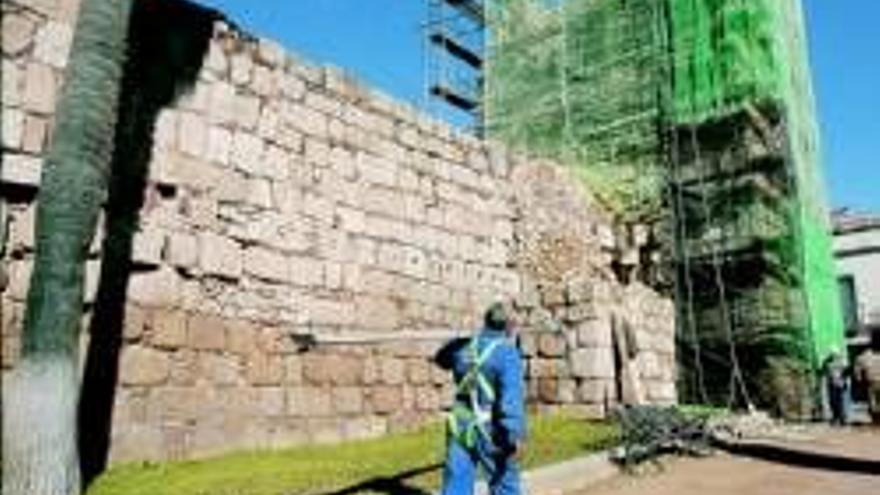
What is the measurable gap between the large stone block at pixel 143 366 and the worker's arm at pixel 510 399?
319 centimetres

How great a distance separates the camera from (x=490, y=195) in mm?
14938

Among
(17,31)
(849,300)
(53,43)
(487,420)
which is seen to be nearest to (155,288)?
(53,43)

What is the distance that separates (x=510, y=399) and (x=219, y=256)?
3806mm

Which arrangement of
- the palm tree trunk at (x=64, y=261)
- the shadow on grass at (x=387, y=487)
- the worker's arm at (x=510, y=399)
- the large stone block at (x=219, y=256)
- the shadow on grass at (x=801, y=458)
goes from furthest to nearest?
the shadow on grass at (x=801, y=458) → the large stone block at (x=219, y=256) → the shadow on grass at (x=387, y=487) → the worker's arm at (x=510, y=399) → the palm tree trunk at (x=64, y=261)

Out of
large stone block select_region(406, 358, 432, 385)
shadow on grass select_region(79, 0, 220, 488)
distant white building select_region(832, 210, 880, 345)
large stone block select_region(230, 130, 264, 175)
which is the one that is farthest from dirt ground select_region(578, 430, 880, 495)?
distant white building select_region(832, 210, 880, 345)

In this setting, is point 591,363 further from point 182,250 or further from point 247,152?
point 182,250

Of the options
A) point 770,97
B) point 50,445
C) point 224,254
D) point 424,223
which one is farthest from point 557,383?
point 770,97

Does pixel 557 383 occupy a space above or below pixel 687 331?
below

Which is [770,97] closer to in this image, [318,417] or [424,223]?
[424,223]

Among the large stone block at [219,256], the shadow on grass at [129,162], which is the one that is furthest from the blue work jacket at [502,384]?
the large stone block at [219,256]

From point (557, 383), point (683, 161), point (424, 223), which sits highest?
point (683, 161)

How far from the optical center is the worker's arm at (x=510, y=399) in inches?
288

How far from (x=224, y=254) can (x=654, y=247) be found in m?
11.2

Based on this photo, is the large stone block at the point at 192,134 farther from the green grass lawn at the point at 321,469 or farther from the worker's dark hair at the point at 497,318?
the worker's dark hair at the point at 497,318
